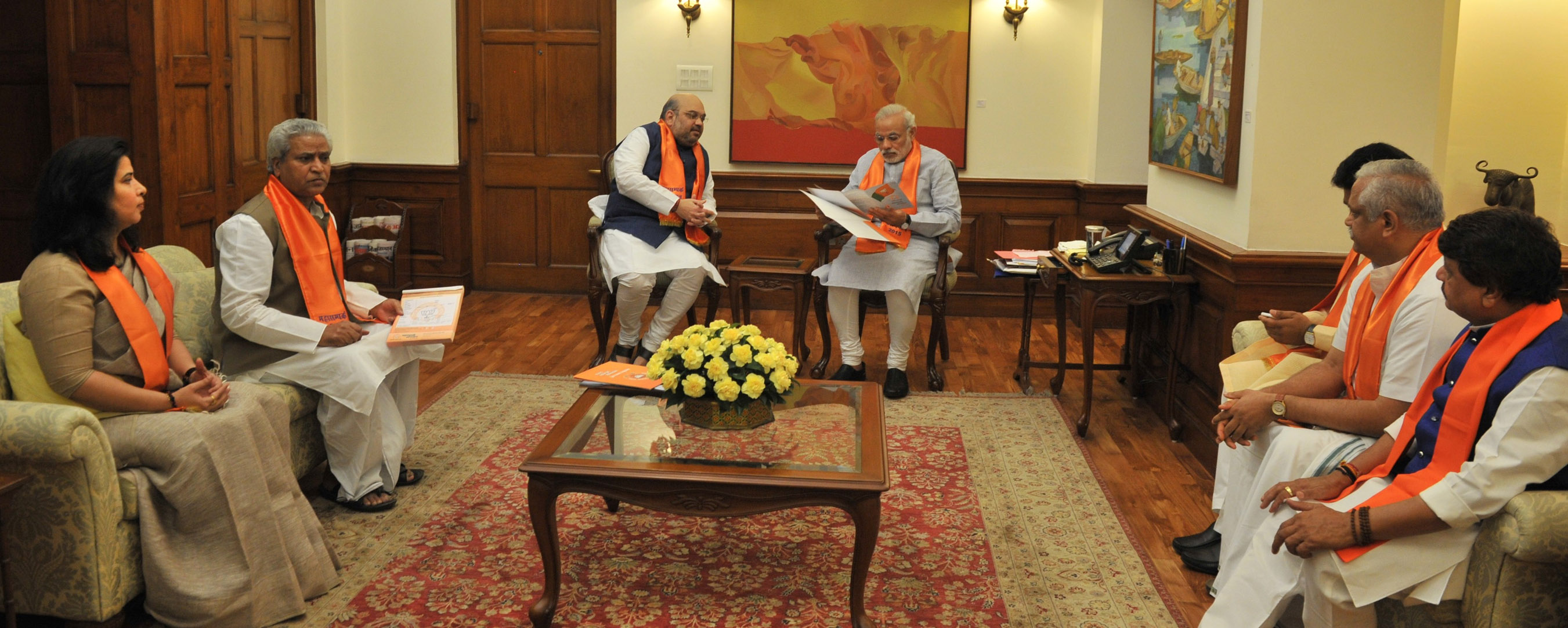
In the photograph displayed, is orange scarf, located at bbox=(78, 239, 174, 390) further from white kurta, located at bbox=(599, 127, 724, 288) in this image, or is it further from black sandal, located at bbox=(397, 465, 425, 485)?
white kurta, located at bbox=(599, 127, 724, 288)

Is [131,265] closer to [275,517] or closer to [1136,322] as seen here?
[275,517]

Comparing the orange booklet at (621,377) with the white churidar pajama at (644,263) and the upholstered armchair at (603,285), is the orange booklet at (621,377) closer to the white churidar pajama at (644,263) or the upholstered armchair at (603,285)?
the white churidar pajama at (644,263)

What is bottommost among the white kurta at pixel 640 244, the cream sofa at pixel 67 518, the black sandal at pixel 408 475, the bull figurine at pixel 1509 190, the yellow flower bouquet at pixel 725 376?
the black sandal at pixel 408 475

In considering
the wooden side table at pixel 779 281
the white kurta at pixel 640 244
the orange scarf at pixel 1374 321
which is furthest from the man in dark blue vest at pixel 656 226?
the orange scarf at pixel 1374 321

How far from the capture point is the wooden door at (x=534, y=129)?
305 inches

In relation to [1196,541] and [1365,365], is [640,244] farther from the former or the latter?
[1365,365]

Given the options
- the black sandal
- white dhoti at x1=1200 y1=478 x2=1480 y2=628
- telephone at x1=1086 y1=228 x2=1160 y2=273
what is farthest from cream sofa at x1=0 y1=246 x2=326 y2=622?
telephone at x1=1086 y1=228 x2=1160 y2=273

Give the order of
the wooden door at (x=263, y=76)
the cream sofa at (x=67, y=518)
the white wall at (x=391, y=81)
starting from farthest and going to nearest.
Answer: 1. the white wall at (x=391, y=81)
2. the wooden door at (x=263, y=76)
3. the cream sofa at (x=67, y=518)

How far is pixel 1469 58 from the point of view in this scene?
4.95 metres

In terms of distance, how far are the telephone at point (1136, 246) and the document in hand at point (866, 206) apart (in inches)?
35.3

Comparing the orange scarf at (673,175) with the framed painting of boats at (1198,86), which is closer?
the framed painting of boats at (1198,86)

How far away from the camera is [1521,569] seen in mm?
2350

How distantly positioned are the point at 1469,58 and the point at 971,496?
2871mm

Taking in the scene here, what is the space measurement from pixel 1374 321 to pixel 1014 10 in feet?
15.4
